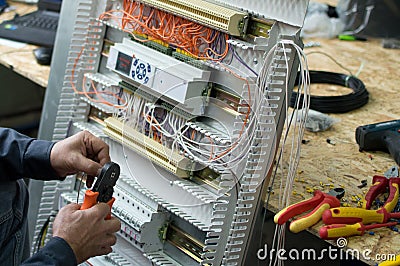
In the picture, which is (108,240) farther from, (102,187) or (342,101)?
(342,101)

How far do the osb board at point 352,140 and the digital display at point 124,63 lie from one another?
48cm

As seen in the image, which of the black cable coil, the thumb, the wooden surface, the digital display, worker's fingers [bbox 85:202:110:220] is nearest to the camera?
worker's fingers [bbox 85:202:110:220]

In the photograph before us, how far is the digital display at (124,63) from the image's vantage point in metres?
A: 1.64

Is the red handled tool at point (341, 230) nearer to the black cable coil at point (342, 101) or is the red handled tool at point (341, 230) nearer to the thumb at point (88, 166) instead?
the thumb at point (88, 166)

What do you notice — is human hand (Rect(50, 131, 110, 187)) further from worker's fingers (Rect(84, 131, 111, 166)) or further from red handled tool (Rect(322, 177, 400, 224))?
red handled tool (Rect(322, 177, 400, 224))

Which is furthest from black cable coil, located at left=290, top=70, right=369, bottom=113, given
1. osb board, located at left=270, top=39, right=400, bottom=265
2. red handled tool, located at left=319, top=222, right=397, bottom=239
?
red handled tool, located at left=319, top=222, right=397, bottom=239

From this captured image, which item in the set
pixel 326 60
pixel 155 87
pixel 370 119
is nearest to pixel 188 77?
pixel 155 87

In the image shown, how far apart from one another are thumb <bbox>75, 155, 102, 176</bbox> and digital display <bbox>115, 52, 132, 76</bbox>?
0.92 ft

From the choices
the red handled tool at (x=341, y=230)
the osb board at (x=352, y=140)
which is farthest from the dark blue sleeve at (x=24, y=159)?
the red handled tool at (x=341, y=230)

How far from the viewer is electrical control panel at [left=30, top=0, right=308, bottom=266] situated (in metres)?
1.41

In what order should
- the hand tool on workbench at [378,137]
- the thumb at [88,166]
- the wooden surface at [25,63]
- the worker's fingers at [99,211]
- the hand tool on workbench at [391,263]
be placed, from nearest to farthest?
the hand tool on workbench at [391,263] < the worker's fingers at [99,211] < the thumb at [88,166] < the hand tool on workbench at [378,137] < the wooden surface at [25,63]

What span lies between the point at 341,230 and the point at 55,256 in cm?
60

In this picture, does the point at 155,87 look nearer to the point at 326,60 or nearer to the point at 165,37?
the point at 165,37

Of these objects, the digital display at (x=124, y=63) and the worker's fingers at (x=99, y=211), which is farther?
the digital display at (x=124, y=63)
